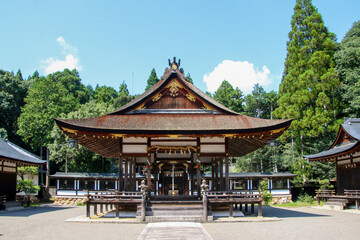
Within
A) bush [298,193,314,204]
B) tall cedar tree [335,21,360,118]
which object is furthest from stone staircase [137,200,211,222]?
tall cedar tree [335,21,360,118]

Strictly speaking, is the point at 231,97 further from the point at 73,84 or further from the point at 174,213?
the point at 174,213

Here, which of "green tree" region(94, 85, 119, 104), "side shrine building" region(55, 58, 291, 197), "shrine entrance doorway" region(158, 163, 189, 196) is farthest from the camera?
"green tree" region(94, 85, 119, 104)

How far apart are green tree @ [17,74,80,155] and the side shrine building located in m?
27.1

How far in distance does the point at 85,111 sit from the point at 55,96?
9.92 metres

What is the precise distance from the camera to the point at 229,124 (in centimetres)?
1695

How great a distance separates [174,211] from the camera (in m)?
15.4

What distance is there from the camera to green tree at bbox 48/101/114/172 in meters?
39.2

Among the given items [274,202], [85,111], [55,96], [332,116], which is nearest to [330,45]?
[332,116]

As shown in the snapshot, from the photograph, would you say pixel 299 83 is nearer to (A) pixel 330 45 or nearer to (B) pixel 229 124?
(A) pixel 330 45

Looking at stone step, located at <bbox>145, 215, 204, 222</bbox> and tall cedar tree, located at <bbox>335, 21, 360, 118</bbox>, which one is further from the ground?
tall cedar tree, located at <bbox>335, 21, 360, 118</bbox>

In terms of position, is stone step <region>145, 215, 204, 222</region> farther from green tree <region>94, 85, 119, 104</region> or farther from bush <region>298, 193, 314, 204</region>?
green tree <region>94, 85, 119, 104</region>

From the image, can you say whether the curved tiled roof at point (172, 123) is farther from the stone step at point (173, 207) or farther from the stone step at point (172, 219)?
the stone step at point (172, 219)

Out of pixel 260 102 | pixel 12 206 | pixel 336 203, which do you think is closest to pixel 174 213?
pixel 336 203

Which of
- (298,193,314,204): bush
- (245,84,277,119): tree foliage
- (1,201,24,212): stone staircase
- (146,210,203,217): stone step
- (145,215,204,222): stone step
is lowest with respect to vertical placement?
(298,193,314,204): bush
